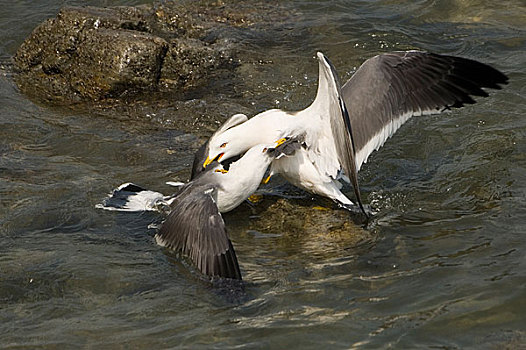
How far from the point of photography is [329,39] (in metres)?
8.46

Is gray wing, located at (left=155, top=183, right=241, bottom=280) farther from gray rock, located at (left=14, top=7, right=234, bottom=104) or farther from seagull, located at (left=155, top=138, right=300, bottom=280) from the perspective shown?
gray rock, located at (left=14, top=7, right=234, bottom=104)

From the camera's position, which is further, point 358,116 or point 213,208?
point 358,116

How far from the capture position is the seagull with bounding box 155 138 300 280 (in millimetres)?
4426

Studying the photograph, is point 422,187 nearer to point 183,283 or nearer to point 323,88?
point 323,88

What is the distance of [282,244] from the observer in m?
5.03

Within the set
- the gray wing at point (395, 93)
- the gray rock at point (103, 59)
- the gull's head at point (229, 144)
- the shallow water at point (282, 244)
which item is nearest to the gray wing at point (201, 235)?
the shallow water at point (282, 244)

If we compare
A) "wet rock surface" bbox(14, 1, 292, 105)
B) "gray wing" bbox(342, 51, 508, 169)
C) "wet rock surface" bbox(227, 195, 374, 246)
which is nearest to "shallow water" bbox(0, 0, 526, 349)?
"wet rock surface" bbox(227, 195, 374, 246)

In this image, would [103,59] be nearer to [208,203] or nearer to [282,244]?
[208,203]

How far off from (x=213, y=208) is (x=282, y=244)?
1.79ft

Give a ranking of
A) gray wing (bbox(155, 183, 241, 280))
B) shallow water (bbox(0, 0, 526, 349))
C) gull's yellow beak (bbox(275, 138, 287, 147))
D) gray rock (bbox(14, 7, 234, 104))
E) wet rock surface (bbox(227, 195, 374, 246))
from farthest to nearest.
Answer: gray rock (bbox(14, 7, 234, 104))
gull's yellow beak (bbox(275, 138, 287, 147))
wet rock surface (bbox(227, 195, 374, 246))
gray wing (bbox(155, 183, 241, 280))
shallow water (bbox(0, 0, 526, 349))

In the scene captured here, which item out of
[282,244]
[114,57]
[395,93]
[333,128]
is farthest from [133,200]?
[114,57]

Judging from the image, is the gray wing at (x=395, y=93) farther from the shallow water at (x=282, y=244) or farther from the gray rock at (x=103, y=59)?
the gray rock at (x=103, y=59)

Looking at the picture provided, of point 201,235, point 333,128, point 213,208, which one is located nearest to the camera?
point 201,235

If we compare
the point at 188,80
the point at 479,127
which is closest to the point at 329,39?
the point at 188,80
